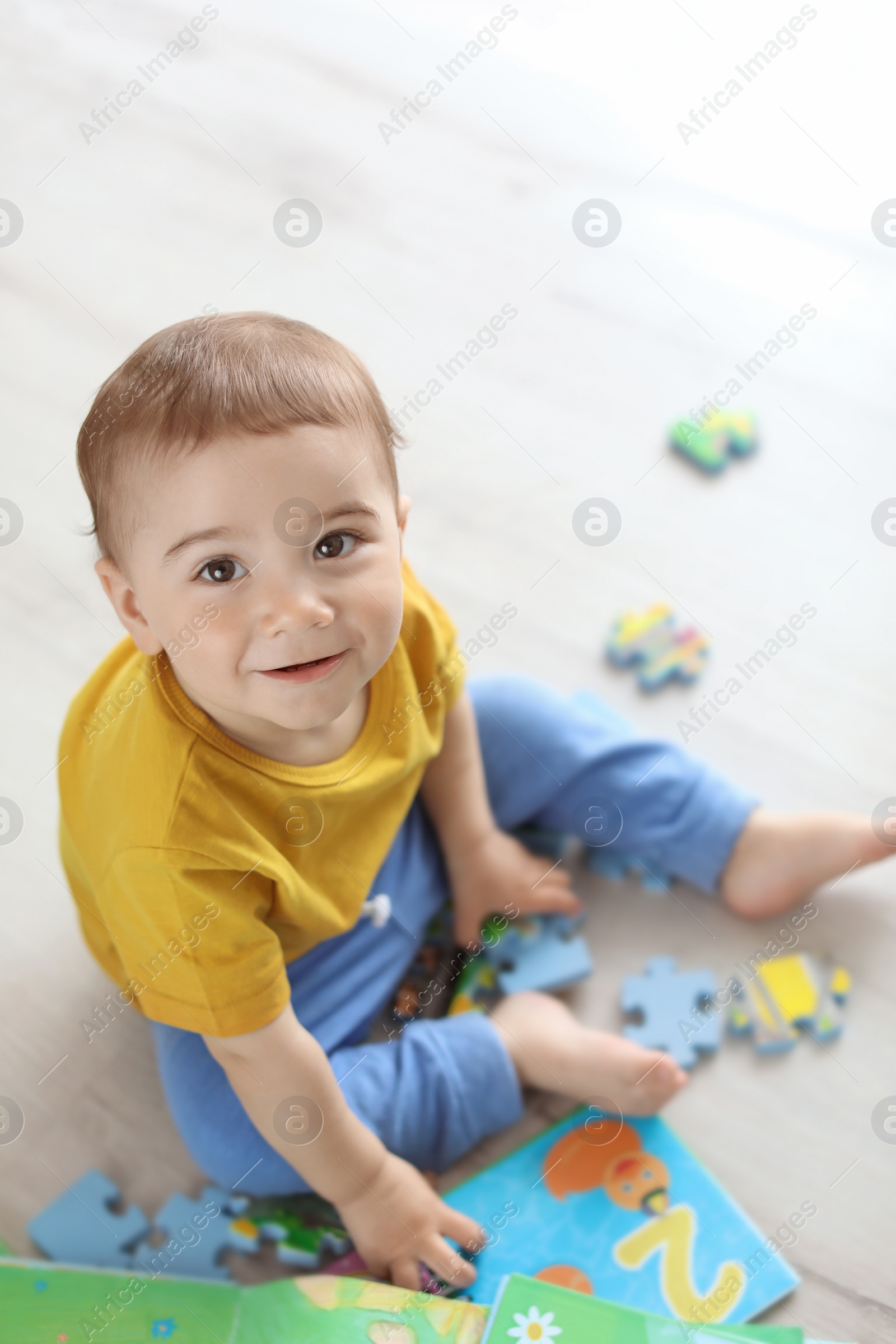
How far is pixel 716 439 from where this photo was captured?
1.45 meters

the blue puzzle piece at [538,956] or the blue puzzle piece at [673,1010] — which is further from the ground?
the blue puzzle piece at [673,1010]

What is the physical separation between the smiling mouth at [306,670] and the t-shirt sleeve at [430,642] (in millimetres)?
176

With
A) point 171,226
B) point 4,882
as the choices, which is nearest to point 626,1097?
point 4,882

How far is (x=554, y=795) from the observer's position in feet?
3.73

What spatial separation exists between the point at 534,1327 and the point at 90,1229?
1.18 ft

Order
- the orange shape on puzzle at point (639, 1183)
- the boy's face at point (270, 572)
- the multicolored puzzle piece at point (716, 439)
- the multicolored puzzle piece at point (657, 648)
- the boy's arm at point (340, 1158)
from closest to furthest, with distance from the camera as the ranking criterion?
1. the boy's face at point (270, 572)
2. the boy's arm at point (340, 1158)
3. the orange shape on puzzle at point (639, 1183)
4. the multicolored puzzle piece at point (657, 648)
5. the multicolored puzzle piece at point (716, 439)

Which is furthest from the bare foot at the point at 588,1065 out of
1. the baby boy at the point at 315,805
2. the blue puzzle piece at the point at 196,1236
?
the blue puzzle piece at the point at 196,1236

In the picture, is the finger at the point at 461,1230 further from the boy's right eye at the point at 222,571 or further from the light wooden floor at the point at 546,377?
the boy's right eye at the point at 222,571

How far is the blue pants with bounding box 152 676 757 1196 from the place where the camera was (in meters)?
0.95

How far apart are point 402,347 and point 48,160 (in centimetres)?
65

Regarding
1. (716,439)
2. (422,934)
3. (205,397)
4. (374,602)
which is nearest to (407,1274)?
(422,934)

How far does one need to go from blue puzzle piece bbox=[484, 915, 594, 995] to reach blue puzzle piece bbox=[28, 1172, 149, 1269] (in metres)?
0.36

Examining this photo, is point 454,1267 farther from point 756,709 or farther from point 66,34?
point 66,34

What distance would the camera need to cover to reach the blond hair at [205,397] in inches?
28.4
